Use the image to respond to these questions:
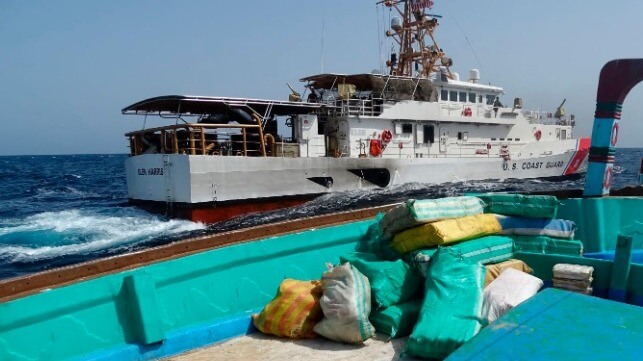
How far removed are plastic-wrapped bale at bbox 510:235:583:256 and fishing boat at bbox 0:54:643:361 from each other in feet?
0.88

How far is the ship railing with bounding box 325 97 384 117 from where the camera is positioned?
1857 cm

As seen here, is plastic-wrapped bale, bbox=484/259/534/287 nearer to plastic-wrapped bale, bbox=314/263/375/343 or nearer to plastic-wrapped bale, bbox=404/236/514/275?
plastic-wrapped bale, bbox=404/236/514/275

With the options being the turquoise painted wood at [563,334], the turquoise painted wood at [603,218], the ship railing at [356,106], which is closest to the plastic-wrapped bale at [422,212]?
the turquoise painted wood at [563,334]

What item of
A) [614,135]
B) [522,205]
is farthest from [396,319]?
[614,135]

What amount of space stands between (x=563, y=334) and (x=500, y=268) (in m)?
1.55

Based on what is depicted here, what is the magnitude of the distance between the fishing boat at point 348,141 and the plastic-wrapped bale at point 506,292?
11.5 m

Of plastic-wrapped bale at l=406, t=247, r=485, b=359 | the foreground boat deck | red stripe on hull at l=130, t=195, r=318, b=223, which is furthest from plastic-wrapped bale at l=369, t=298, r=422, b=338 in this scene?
red stripe on hull at l=130, t=195, r=318, b=223

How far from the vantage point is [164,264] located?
3871 millimetres

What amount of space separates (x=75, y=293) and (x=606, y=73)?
632 centimetres

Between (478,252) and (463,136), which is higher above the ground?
(463,136)

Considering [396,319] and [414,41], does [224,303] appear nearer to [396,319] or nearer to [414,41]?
[396,319]

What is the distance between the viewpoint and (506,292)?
3588mm

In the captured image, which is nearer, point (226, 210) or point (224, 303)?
point (224, 303)

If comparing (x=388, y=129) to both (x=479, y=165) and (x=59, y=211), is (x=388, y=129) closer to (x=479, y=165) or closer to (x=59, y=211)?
(x=479, y=165)
